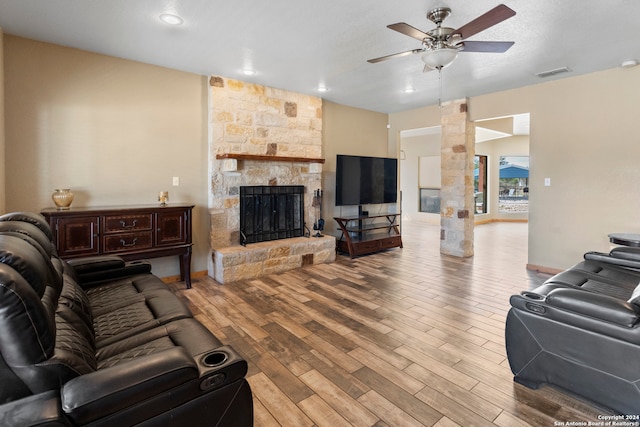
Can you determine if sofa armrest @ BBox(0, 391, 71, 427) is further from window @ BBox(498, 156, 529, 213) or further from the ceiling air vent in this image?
window @ BBox(498, 156, 529, 213)

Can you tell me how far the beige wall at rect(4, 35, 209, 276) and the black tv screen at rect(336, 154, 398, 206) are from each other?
2270 millimetres

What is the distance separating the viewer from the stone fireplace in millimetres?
4363

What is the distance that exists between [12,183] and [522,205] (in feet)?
40.5

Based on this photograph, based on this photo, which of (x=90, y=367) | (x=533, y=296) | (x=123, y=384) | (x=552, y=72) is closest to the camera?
(x=123, y=384)

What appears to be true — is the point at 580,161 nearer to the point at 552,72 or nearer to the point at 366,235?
the point at 552,72

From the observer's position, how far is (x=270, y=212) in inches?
195

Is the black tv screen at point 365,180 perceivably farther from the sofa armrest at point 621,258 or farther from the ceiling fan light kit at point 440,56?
the sofa armrest at point 621,258

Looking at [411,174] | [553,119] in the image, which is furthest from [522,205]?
[553,119]

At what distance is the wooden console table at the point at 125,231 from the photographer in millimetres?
3133

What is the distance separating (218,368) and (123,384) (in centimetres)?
31

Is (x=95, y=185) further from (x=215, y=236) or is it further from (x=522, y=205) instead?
(x=522, y=205)

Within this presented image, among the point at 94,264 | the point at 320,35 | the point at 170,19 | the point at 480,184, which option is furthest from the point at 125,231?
the point at 480,184

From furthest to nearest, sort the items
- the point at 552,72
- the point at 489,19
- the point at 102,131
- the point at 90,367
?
the point at 552,72
the point at 102,131
the point at 489,19
the point at 90,367

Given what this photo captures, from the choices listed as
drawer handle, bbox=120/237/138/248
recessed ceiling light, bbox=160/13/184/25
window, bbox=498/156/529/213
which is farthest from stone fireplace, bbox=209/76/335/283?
window, bbox=498/156/529/213
